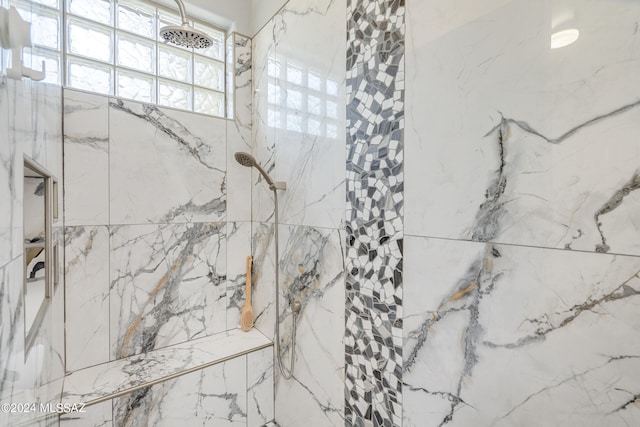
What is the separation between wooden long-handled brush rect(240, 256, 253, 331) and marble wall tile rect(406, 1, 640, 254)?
4.19 ft

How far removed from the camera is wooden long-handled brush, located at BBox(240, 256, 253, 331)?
6.14ft

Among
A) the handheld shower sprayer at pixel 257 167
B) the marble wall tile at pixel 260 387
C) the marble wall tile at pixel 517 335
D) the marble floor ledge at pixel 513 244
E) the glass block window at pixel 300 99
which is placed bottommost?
the marble wall tile at pixel 260 387

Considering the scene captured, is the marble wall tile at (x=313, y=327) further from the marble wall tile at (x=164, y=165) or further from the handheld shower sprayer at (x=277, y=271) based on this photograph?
the marble wall tile at (x=164, y=165)

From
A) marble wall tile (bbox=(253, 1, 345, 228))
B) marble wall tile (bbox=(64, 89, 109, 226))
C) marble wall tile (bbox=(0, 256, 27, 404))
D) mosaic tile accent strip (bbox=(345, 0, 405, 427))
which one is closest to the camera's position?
marble wall tile (bbox=(0, 256, 27, 404))

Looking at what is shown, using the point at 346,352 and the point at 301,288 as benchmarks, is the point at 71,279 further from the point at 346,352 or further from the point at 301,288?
the point at 346,352

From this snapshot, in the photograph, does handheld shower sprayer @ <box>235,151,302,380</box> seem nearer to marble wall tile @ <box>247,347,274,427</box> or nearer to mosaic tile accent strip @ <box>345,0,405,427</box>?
marble wall tile @ <box>247,347,274,427</box>

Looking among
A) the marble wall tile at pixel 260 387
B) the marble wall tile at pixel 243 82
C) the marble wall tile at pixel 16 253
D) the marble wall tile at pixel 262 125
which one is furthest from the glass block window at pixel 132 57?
the marble wall tile at pixel 260 387

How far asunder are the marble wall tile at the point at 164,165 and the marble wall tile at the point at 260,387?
88 cm

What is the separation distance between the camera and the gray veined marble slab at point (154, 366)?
→ 1280mm

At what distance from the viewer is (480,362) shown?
77 cm

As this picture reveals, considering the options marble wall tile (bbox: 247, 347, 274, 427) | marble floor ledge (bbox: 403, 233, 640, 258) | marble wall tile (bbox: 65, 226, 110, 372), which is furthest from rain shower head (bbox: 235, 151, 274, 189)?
marble wall tile (bbox: 247, 347, 274, 427)

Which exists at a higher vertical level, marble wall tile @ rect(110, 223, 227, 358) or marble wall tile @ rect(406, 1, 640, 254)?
marble wall tile @ rect(406, 1, 640, 254)

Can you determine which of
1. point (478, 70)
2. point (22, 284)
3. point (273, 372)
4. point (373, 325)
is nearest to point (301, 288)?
point (373, 325)

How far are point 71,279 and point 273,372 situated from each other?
1.15 metres
